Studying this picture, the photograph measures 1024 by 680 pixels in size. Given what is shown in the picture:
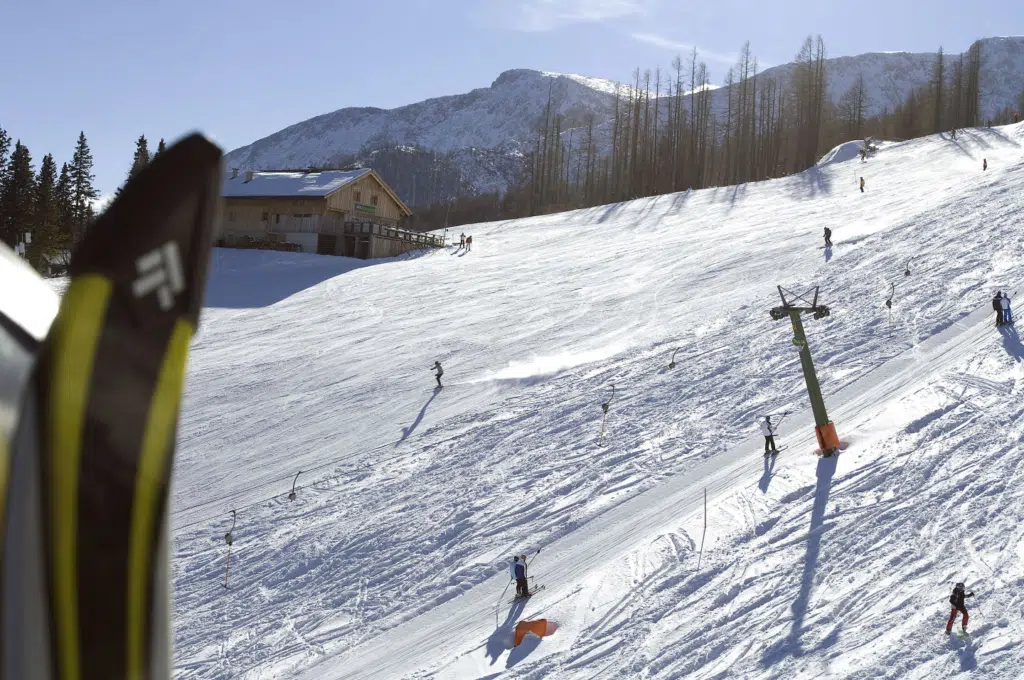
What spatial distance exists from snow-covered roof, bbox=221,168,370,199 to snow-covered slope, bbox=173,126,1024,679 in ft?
57.8

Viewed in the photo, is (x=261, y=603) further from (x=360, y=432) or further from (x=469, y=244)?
(x=469, y=244)

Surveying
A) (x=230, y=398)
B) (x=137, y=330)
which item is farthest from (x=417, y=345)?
(x=137, y=330)

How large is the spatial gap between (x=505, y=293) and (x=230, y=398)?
1347 cm

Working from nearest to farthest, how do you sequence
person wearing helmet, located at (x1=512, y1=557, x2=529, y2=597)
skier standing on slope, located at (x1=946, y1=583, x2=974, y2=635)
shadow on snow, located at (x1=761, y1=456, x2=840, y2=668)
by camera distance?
1. skier standing on slope, located at (x1=946, y1=583, x2=974, y2=635)
2. shadow on snow, located at (x1=761, y1=456, x2=840, y2=668)
3. person wearing helmet, located at (x1=512, y1=557, x2=529, y2=597)

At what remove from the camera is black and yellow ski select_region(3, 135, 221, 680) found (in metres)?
1.00

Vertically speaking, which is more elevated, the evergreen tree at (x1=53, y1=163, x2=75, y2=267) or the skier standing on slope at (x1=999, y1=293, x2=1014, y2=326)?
the evergreen tree at (x1=53, y1=163, x2=75, y2=267)

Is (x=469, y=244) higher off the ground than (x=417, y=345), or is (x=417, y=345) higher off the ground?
(x=469, y=244)

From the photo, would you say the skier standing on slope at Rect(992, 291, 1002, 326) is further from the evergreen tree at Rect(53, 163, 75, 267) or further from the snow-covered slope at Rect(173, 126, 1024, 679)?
the evergreen tree at Rect(53, 163, 75, 267)

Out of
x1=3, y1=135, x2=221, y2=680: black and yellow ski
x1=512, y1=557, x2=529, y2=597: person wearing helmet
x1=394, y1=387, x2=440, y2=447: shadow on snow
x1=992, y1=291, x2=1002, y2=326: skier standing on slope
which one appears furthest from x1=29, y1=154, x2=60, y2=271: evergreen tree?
x1=3, y1=135, x2=221, y2=680: black and yellow ski

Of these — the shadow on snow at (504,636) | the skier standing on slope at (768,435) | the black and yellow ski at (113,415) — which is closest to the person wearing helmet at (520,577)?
the shadow on snow at (504,636)

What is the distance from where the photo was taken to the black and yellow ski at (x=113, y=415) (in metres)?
1.00

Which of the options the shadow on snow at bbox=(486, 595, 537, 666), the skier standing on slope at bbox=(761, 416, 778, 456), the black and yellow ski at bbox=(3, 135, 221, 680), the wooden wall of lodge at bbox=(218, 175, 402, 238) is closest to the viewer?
the black and yellow ski at bbox=(3, 135, 221, 680)

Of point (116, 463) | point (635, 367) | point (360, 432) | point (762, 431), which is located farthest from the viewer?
point (635, 367)

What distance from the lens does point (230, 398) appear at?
23844 millimetres
